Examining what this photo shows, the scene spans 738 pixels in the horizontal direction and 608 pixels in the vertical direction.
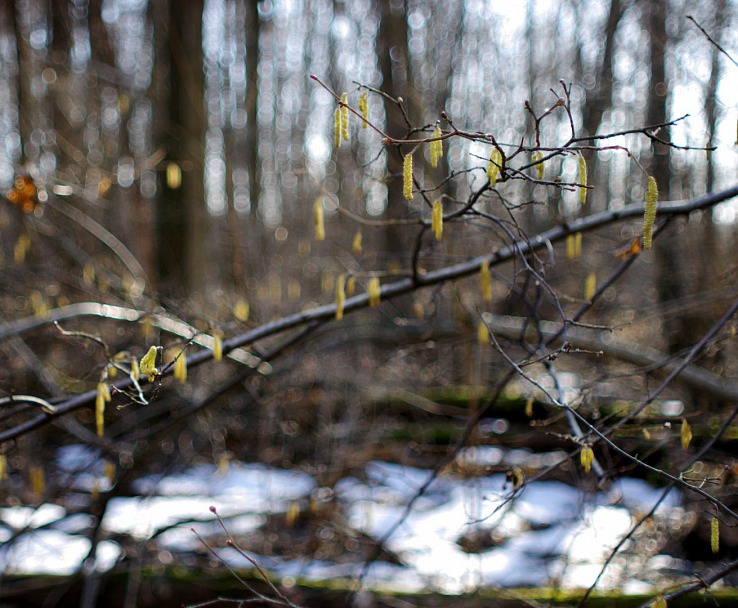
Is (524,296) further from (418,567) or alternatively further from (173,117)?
(173,117)

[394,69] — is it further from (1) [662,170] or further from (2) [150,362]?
(2) [150,362]

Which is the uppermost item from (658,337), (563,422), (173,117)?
(173,117)

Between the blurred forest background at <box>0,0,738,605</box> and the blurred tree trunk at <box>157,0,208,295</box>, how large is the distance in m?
0.02

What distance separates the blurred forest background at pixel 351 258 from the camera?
362 centimetres

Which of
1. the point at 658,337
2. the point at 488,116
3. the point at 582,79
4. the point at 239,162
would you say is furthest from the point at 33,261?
the point at 239,162

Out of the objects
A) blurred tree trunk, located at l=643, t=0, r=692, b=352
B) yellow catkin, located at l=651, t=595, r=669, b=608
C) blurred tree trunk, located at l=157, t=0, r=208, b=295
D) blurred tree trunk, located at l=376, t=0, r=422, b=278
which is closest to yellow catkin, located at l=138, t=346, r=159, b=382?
yellow catkin, located at l=651, t=595, r=669, b=608

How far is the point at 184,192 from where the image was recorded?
23.0ft

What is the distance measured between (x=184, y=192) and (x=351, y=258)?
2.55 metres

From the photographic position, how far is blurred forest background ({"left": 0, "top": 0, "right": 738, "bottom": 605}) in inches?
143

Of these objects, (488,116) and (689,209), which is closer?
(689,209)

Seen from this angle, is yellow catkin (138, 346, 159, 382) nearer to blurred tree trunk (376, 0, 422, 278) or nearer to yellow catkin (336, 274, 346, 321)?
yellow catkin (336, 274, 346, 321)

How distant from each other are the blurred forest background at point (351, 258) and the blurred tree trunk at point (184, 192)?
1.0 inches

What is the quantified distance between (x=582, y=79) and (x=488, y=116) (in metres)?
1.30

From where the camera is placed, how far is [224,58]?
38.5ft
